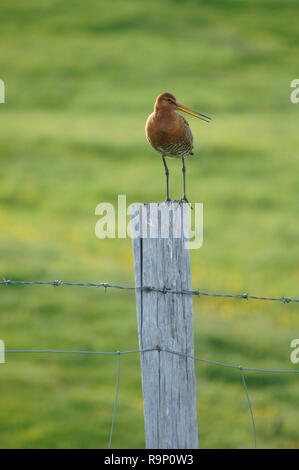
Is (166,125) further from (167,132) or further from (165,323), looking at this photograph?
(165,323)

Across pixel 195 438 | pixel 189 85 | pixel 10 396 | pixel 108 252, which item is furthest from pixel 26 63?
pixel 195 438

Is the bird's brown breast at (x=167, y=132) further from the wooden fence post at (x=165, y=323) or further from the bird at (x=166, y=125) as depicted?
the wooden fence post at (x=165, y=323)

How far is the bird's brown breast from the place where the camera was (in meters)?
7.61

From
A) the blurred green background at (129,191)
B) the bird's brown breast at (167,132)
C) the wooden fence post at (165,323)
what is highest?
the blurred green background at (129,191)

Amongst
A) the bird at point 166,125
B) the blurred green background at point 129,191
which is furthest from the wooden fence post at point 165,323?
the blurred green background at point 129,191

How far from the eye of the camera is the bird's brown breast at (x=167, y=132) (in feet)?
25.0

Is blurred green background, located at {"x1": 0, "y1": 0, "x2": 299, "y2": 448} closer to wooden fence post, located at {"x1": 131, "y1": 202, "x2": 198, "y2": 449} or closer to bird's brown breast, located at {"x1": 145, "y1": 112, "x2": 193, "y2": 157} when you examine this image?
bird's brown breast, located at {"x1": 145, "y1": 112, "x2": 193, "y2": 157}

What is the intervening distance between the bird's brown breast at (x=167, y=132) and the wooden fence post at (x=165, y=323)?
3063 millimetres

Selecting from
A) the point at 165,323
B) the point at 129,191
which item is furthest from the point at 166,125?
the point at 129,191

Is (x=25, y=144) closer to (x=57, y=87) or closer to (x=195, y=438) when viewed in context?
(x=57, y=87)

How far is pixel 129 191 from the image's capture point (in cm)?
2314

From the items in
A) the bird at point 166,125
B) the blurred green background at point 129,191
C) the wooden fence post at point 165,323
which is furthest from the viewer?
the blurred green background at point 129,191

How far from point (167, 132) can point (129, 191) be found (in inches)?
612

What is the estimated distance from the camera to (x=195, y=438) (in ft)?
15.3
